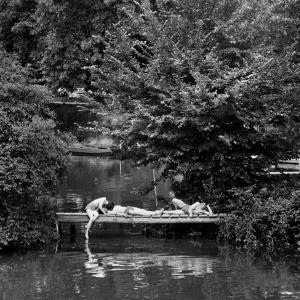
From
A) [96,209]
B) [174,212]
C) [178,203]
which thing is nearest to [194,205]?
[178,203]

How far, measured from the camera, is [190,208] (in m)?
17.7

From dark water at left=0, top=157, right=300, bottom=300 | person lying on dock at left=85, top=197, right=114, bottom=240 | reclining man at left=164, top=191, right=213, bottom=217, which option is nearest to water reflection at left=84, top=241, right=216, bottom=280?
dark water at left=0, top=157, right=300, bottom=300

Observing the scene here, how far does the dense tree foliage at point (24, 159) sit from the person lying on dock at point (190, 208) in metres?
3.41

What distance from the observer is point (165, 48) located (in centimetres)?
1905

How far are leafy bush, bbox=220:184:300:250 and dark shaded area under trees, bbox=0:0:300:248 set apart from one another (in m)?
0.03

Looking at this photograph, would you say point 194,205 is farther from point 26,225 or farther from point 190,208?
point 26,225

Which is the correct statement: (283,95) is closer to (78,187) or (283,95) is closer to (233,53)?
(233,53)

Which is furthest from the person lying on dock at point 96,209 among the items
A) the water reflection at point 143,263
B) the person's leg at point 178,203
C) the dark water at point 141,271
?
the person's leg at point 178,203

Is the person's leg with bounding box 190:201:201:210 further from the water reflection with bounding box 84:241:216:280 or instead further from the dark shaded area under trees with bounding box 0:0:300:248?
the water reflection with bounding box 84:241:216:280

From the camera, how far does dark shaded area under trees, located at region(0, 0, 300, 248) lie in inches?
678

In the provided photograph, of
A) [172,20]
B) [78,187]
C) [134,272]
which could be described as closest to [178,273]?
[134,272]

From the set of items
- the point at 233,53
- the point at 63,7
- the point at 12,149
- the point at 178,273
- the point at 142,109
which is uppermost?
the point at 63,7

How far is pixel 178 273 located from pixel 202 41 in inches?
314

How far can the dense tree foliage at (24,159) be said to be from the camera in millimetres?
16062
